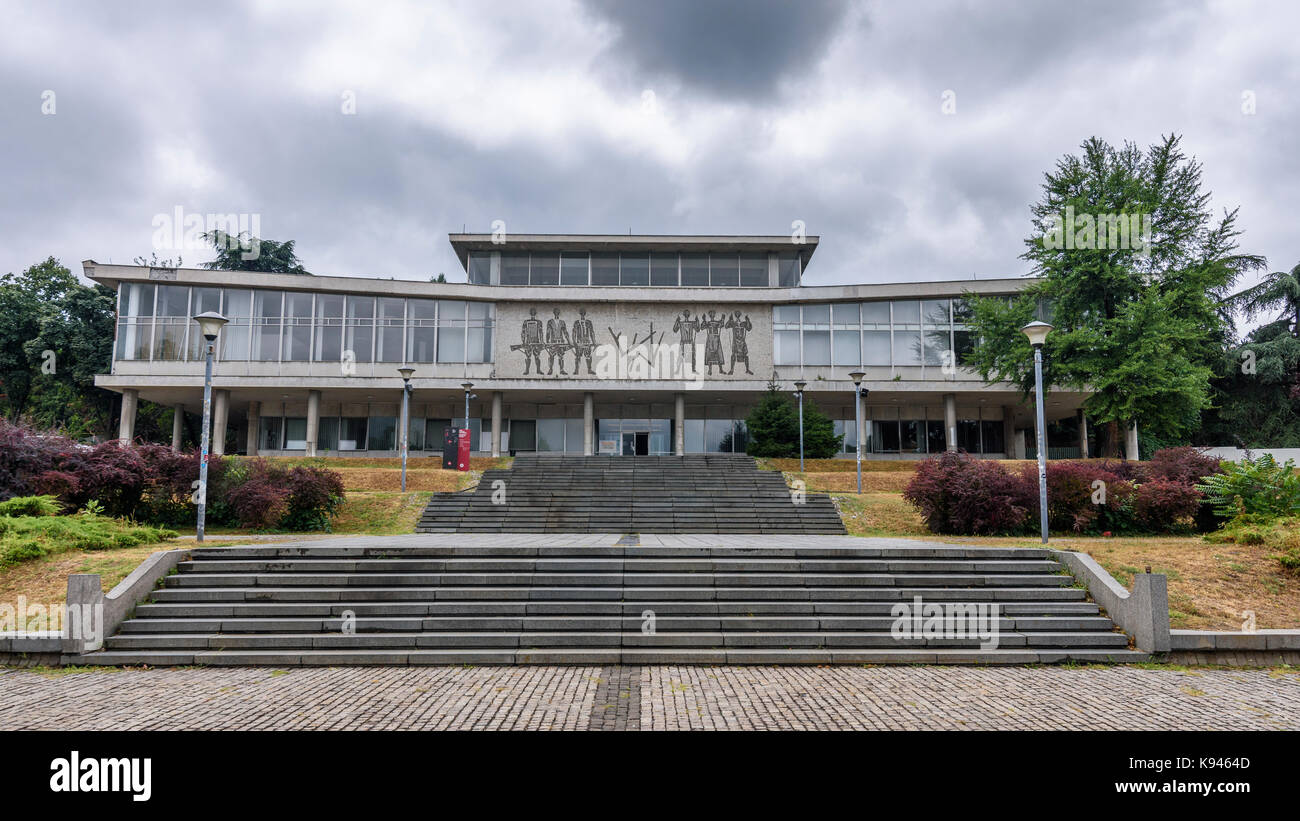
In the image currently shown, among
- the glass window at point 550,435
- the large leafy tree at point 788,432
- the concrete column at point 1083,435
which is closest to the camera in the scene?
the large leafy tree at point 788,432

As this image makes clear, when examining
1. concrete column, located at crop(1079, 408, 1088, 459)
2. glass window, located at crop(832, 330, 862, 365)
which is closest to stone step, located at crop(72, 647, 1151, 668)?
glass window, located at crop(832, 330, 862, 365)

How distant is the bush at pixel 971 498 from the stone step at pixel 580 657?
26.7 ft

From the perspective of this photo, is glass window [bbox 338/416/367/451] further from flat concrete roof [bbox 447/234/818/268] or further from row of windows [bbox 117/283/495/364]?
flat concrete roof [bbox 447/234/818/268]

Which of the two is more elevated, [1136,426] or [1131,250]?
[1131,250]

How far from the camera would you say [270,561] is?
10.6m

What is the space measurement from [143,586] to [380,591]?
323 cm

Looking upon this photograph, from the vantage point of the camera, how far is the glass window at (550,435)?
127 feet

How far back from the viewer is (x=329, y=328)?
35.5 m

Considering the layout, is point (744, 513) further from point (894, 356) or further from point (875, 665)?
point (894, 356)

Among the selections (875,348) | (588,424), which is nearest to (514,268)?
(588,424)

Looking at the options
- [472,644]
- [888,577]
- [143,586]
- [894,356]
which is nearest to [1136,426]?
[894,356]

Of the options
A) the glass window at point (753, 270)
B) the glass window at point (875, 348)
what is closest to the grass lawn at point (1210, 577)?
the glass window at point (875, 348)

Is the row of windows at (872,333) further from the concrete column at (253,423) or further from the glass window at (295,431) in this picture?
the concrete column at (253,423)

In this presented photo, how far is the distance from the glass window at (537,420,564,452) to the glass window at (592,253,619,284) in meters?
8.47
